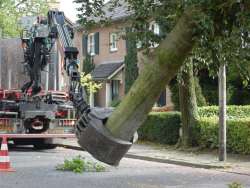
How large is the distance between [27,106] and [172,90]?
966 centimetres

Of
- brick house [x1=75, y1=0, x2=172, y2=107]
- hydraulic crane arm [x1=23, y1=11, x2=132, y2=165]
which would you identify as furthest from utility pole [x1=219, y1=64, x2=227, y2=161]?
brick house [x1=75, y1=0, x2=172, y2=107]

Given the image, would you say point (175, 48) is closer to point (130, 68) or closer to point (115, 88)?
point (130, 68)

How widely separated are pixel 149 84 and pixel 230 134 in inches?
599

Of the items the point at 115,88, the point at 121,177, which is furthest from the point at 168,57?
the point at 115,88

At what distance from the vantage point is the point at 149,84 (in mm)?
4789

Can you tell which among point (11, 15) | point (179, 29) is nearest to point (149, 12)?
point (179, 29)

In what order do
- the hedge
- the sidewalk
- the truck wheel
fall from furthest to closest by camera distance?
1. the truck wheel
2. the hedge
3. the sidewalk

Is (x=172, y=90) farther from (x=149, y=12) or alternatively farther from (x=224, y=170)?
(x=149, y=12)

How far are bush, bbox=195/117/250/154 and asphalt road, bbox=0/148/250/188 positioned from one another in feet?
9.02

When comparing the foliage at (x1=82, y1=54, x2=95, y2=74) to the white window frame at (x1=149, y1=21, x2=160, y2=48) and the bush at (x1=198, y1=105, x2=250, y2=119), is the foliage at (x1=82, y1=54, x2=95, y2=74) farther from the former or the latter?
the white window frame at (x1=149, y1=21, x2=160, y2=48)

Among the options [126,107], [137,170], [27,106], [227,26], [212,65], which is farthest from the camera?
[27,106]

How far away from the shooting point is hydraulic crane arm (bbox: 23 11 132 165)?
482 cm

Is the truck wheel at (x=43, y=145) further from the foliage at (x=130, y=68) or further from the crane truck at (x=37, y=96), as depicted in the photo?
the foliage at (x=130, y=68)

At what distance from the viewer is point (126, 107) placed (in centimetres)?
484
